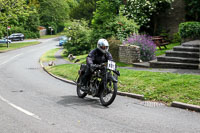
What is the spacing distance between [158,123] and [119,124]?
2.98ft

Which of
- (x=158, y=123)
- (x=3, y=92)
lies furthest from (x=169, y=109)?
(x=3, y=92)

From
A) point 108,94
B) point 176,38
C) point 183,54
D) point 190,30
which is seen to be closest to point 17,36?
point 176,38

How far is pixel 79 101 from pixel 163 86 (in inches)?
119

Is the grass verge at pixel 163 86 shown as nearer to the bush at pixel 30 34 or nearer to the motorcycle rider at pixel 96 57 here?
the motorcycle rider at pixel 96 57

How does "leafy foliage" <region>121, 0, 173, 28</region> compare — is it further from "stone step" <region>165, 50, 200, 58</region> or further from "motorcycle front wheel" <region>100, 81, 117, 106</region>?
"motorcycle front wheel" <region>100, 81, 117, 106</region>

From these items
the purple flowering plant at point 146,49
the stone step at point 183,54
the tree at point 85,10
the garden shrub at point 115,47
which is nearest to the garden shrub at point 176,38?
the garden shrub at point 115,47

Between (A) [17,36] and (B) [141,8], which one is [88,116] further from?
(A) [17,36]

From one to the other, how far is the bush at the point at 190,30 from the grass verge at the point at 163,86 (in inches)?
318

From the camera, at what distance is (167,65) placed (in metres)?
15.2

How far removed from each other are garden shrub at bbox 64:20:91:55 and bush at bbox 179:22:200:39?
12.5 meters

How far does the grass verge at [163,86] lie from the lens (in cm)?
892

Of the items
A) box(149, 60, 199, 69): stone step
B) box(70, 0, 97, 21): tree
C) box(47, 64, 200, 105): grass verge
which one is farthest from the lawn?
box(70, 0, 97, 21): tree

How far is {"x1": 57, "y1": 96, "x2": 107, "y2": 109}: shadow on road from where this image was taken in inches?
346

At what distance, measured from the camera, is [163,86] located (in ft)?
33.3
